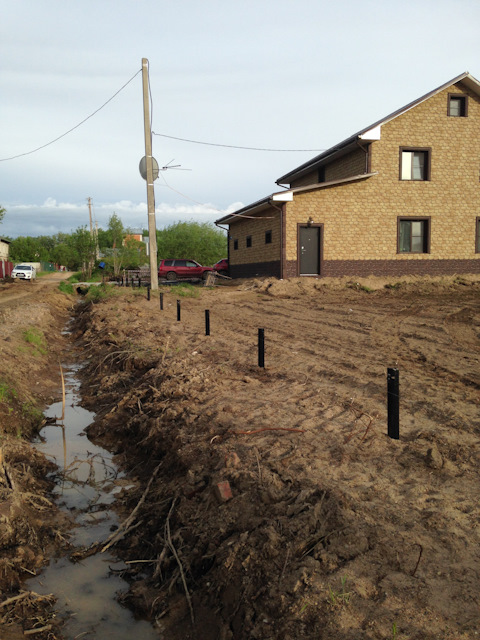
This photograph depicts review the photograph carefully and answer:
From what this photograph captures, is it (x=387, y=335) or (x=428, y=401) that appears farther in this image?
(x=387, y=335)

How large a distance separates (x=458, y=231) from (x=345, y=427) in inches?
878

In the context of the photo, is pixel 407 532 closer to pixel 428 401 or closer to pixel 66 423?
pixel 428 401

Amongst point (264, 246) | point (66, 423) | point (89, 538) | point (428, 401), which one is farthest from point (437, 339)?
point (264, 246)

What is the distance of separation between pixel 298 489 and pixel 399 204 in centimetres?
2228

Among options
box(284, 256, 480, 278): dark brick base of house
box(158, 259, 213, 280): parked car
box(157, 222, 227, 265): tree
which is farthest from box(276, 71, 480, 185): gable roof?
box(157, 222, 227, 265): tree

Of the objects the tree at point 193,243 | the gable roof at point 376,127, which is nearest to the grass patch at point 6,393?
the gable roof at point 376,127

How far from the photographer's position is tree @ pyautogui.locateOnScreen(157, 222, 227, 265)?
78375mm

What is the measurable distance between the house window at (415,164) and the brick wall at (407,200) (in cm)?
28

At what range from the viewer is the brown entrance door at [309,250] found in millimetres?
23734

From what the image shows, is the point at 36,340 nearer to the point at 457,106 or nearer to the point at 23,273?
the point at 457,106

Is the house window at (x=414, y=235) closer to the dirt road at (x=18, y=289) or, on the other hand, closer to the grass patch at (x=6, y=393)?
the dirt road at (x=18, y=289)

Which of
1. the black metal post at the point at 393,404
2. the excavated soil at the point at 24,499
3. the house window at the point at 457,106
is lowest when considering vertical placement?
the excavated soil at the point at 24,499

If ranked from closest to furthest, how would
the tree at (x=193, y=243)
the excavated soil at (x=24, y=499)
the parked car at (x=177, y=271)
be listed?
the excavated soil at (x=24, y=499) < the parked car at (x=177, y=271) < the tree at (x=193, y=243)

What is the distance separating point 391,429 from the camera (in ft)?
16.2
